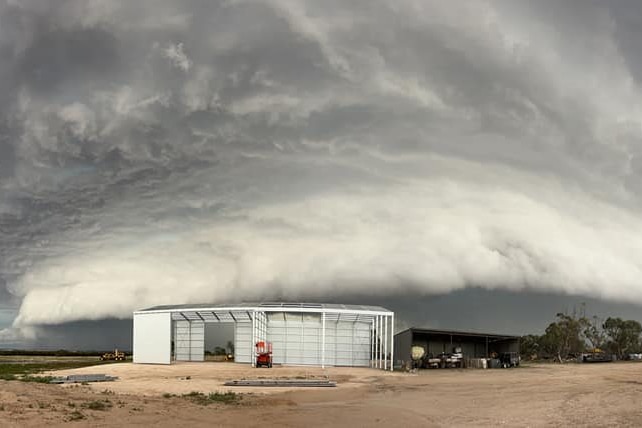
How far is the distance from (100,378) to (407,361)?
33.5 metres

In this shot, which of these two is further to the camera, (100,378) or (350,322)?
(350,322)

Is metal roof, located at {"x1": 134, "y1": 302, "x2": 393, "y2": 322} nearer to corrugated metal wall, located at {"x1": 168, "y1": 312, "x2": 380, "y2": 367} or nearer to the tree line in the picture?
corrugated metal wall, located at {"x1": 168, "y1": 312, "x2": 380, "y2": 367}

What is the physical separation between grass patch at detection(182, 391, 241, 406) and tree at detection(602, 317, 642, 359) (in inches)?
4526

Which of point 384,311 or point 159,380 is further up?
point 384,311

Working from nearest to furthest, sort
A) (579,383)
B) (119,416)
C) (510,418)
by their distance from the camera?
1. (119,416)
2. (510,418)
3. (579,383)

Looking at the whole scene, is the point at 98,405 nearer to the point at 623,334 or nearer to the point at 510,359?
the point at 510,359

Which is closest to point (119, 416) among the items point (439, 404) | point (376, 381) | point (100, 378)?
point (439, 404)

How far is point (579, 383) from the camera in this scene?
41.3 metres

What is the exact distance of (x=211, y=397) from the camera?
104 feet

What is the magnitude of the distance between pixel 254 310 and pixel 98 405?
35729 millimetres

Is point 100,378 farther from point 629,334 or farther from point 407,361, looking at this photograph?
point 629,334

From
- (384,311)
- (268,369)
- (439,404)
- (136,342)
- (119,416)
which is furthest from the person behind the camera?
(136,342)

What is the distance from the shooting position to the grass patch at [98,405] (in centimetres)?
2460

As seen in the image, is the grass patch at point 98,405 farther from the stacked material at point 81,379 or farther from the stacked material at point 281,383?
the stacked material at point 81,379
